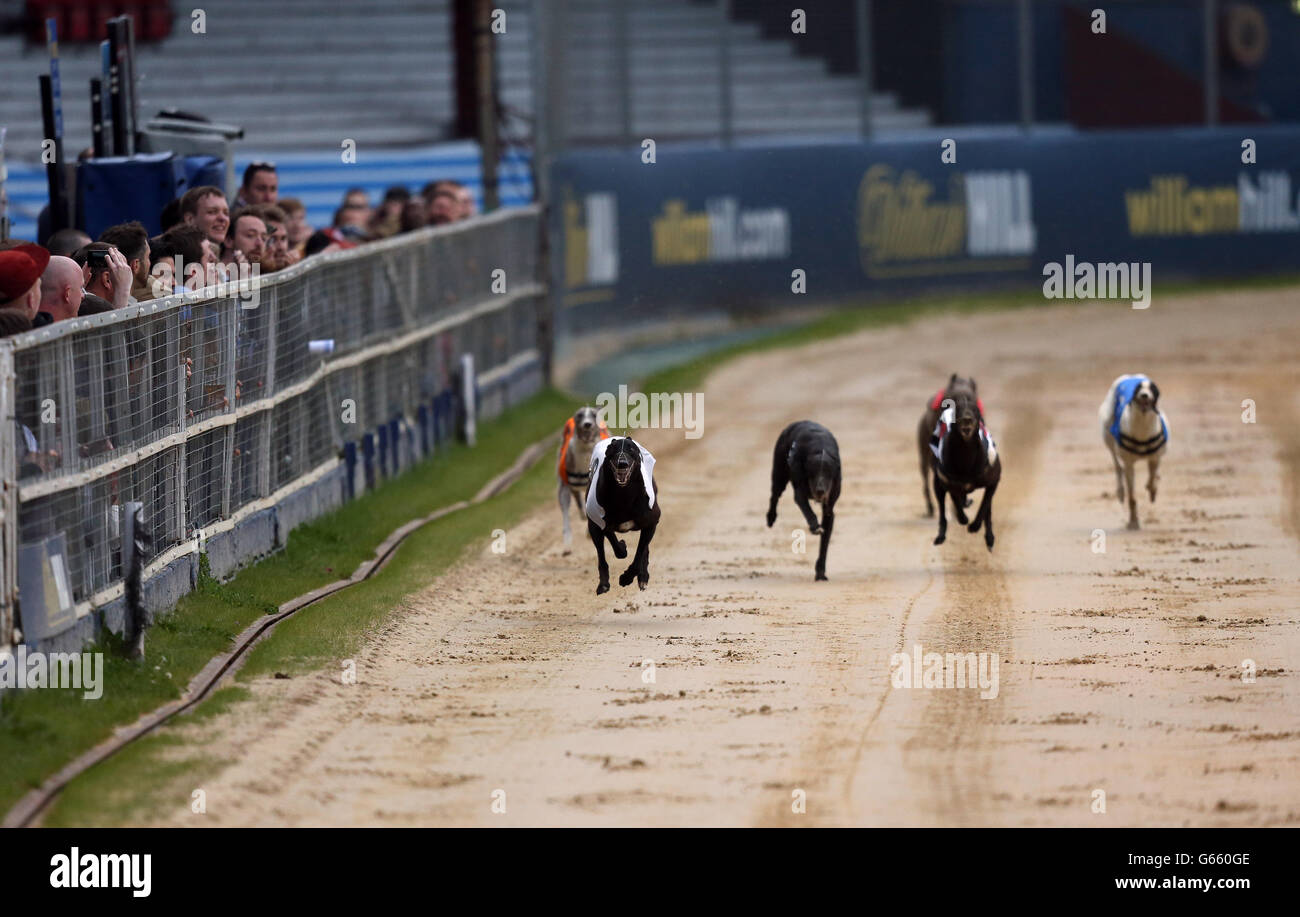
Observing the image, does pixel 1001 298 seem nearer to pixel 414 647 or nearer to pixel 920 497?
pixel 920 497

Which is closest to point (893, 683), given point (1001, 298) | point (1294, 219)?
point (1001, 298)

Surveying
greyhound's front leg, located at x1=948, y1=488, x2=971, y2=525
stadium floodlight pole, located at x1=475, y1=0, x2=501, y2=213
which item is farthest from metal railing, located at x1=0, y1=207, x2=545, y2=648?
greyhound's front leg, located at x1=948, y1=488, x2=971, y2=525

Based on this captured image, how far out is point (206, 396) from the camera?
993 cm

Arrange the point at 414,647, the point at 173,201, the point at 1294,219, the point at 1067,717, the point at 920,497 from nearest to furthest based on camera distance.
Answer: the point at 1067,717 < the point at 414,647 < the point at 173,201 < the point at 920,497 < the point at 1294,219

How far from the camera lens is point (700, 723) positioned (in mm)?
7672

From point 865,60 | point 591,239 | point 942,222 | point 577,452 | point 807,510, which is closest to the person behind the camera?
point 807,510

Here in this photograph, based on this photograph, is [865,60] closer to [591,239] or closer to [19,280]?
[591,239]

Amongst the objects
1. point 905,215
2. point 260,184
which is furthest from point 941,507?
point 905,215

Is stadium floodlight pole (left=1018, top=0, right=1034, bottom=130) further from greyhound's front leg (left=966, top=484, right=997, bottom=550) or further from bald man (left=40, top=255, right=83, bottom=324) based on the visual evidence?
bald man (left=40, top=255, right=83, bottom=324)

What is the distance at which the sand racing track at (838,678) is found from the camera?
260 inches

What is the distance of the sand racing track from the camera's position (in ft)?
21.7

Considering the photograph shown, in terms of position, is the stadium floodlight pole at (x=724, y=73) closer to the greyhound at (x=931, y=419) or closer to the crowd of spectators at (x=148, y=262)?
the crowd of spectators at (x=148, y=262)

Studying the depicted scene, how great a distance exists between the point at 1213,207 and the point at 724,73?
25.3 feet

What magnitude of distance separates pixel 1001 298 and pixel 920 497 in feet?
45.5
